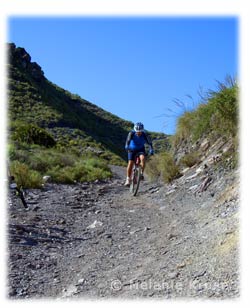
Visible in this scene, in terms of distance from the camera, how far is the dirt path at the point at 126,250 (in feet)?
14.7

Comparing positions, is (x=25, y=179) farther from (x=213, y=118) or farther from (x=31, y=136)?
(x=31, y=136)

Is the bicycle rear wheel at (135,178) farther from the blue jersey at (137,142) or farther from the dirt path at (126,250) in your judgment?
the dirt path at (126,250)

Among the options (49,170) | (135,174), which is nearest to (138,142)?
(135,174)

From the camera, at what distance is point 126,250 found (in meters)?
5.96

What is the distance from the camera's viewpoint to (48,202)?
10023mm

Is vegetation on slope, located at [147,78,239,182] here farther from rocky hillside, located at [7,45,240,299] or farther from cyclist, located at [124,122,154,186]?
cyclist, located at [124,122,154,186]

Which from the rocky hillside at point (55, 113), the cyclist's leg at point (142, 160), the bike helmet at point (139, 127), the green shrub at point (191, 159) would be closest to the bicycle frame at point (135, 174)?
the cyclist's leg at point (142, 160)

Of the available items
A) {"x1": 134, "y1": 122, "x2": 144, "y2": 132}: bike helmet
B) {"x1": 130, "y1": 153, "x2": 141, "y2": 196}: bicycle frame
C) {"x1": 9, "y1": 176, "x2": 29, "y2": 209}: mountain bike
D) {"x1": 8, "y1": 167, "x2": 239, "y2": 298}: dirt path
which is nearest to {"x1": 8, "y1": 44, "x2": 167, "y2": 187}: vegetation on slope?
{"x1": 9, "y1": 176, "x2": 29, "y2": 209}: mountain bike

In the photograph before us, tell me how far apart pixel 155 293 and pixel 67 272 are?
1380 mm

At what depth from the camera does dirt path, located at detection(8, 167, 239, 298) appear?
176 inches

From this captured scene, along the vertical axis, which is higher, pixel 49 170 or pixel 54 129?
pixel 54 129

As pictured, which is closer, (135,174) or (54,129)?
(135,174)

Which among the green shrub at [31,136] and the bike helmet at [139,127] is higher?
the green shrub at [31,136]

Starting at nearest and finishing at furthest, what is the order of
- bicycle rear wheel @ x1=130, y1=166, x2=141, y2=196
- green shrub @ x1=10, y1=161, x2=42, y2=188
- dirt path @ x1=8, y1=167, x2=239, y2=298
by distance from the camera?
dirt path @ x1=8, y1=167, x2=239, y2=298 < bicycle rear wheel @ x1=130, y1=166, x2=141, y2=196 < green shrub @ x1=10, y1=161, x2=42, y2=188
